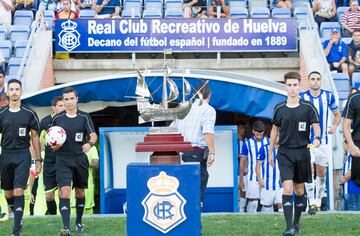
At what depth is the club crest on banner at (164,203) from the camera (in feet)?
32.4

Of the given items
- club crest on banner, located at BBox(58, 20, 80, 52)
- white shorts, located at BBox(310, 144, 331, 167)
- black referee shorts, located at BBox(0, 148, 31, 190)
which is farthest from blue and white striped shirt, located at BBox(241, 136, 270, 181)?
club crest on banner, located at BBox(58, 20, 80, 52)

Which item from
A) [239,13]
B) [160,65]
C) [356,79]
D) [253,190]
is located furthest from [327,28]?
[253,190]

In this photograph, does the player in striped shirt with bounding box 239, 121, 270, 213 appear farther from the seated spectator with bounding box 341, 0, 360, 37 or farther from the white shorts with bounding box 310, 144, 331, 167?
the seated spectator with bounding box 341, 0, 360, 37

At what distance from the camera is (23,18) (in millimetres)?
21938

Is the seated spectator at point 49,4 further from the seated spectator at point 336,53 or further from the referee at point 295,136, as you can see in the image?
the referee at point 295,136

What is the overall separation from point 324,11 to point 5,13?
23.2 ft

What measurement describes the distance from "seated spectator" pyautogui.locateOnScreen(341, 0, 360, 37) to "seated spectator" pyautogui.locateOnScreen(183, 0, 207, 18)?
10.2 feet

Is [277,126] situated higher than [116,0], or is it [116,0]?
[116,0]

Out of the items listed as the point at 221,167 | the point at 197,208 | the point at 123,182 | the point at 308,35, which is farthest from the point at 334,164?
the point at 197,208

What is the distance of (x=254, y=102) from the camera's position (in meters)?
16.7

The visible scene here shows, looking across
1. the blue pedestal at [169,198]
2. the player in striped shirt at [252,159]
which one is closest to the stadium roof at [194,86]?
the player in striped shirt at [252,159]

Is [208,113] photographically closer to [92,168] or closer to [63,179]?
[63,179]

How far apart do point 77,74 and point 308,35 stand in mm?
4833

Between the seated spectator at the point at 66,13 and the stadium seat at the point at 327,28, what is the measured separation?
17.2 ft
